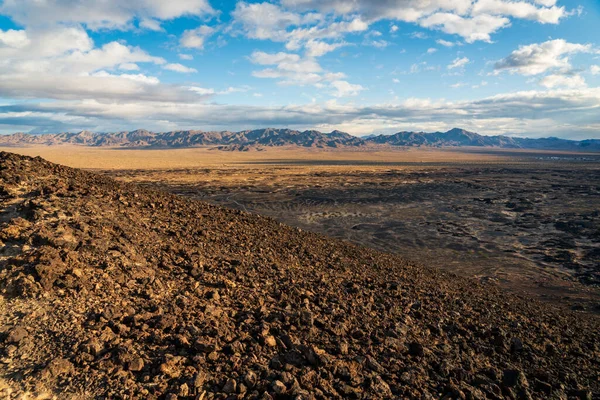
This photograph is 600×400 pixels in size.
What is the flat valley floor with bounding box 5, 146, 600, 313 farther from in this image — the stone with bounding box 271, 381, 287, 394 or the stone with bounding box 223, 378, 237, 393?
the stone with bounding box 223, 378, 237, 393

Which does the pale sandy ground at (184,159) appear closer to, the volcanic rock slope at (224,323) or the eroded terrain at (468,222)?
the eroded terrain at (468,222)

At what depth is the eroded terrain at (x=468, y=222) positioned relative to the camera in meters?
14.8

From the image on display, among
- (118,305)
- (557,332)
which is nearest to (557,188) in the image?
(557,332)

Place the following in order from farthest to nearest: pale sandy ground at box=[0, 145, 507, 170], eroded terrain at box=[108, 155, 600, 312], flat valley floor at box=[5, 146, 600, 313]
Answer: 1. pale sandy ground at box=[0, 145, 507, 170]
2. eroded terrain at box=[108, 155, 600, 312]
3. flat valley floor at box=[5, 146, 600, 313]

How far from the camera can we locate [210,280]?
6637mm

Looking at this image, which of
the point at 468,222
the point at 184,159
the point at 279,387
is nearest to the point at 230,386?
the point at 279,387

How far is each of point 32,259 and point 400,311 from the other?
621cm

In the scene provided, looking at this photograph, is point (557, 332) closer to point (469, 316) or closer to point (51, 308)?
point (469, 316)

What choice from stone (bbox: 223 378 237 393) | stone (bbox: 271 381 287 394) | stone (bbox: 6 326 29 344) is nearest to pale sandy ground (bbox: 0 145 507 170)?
stone (bbox: 6 326 29 344)

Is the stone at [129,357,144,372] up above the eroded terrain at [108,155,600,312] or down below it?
above

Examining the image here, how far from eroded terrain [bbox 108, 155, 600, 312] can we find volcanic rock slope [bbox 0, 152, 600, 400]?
6.61 meters

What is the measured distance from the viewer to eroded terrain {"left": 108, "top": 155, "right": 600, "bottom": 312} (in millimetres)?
14805

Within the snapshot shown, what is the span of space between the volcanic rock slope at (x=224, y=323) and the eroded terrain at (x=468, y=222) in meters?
6.61

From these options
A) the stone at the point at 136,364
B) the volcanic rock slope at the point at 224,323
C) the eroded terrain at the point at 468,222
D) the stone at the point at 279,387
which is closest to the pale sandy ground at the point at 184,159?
the eroded terrain at the point at 468,222
